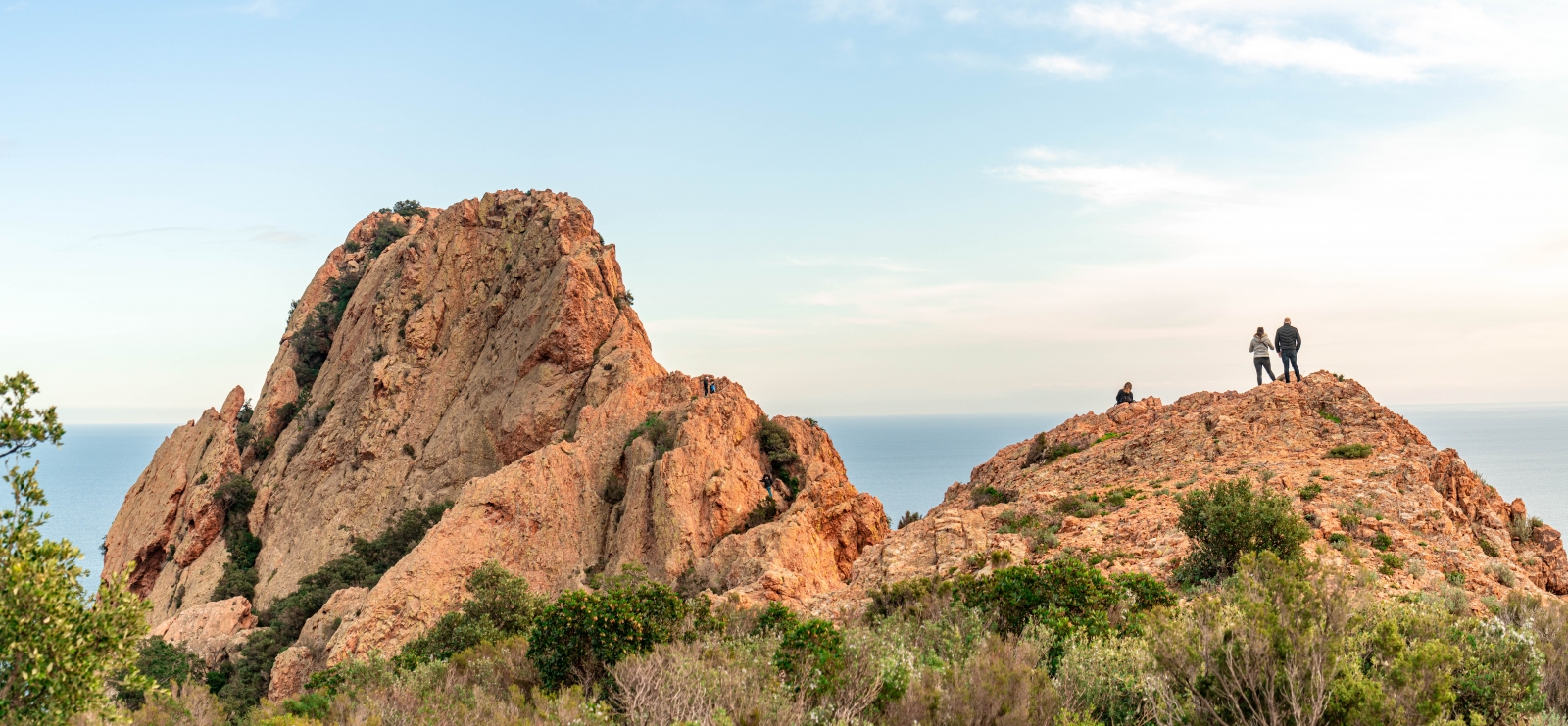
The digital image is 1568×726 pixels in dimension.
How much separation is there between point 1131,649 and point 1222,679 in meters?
3.00

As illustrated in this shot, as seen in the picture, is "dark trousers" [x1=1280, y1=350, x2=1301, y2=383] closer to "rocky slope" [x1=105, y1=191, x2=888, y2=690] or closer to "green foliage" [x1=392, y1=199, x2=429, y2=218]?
"rocky slope" [x1=105, y1=191, x2=888, y2=690]

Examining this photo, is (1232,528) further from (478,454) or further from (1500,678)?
(478,454)

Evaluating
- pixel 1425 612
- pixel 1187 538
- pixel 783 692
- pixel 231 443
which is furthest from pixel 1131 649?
pixel 231 443

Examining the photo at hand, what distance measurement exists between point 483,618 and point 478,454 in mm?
15711

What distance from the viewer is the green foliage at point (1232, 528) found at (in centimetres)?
1678

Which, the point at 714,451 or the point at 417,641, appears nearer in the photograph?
the point at 417,641

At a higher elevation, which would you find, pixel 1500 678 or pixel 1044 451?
pixel 1044 451

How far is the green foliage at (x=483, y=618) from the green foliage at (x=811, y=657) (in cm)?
1035

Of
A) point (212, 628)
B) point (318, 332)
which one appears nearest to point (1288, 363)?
point (212, 628)

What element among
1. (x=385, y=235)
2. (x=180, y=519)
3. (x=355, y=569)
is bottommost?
(x=355, y=569)

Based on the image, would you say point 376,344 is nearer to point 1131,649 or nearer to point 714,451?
point 714,451

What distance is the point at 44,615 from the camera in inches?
394

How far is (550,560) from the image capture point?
31.5 metres

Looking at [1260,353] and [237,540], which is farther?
[237,540]
